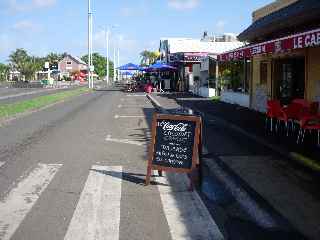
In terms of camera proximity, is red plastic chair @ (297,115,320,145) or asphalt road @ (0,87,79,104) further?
asphalt road @ (0,87,79,104)

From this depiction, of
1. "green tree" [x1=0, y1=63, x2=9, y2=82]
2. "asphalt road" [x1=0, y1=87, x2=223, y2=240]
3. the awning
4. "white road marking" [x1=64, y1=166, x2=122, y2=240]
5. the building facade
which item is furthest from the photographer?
"green tree" [x1=0, y1=63, x2=9, y2=82]

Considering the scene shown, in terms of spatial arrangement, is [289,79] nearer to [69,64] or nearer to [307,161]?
[307,161]

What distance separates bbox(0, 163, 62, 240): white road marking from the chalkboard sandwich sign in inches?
67.0

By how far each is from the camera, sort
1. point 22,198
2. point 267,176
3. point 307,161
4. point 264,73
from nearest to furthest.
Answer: point 22,198 → point 267,176 → point 307,161 → point 264,73

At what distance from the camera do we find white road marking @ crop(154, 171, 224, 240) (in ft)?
19.5

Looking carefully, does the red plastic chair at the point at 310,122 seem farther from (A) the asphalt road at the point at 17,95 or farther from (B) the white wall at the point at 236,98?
(A) the asphalt road at the point at 17,95

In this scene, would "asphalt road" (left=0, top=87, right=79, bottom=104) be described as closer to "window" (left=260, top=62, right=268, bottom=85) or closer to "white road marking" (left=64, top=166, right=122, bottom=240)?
"window" (left=260, top=62, right=268, bottom=85)

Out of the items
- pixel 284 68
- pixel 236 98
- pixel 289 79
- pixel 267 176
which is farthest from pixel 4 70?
pixel 267 176

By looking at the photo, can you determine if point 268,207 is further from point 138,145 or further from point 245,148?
point 138,145

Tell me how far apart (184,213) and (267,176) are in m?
2.64

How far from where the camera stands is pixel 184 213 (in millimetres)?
6758

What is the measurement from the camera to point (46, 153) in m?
11.6

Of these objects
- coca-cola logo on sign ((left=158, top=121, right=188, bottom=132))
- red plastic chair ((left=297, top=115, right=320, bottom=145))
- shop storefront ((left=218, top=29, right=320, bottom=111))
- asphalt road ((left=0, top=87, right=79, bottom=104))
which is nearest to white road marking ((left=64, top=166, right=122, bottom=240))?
coca-cola logo on sign ((left=158, top=121, right=188, bottom=132))

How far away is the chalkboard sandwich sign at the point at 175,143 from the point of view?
827cm
